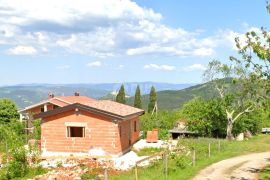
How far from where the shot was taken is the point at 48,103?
5575cm

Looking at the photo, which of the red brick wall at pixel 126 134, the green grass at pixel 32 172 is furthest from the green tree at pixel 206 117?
the green grass at pixel 32 172

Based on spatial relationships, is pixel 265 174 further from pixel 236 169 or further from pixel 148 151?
pixel 148 151

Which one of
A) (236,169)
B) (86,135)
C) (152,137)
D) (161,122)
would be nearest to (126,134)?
(86,135)

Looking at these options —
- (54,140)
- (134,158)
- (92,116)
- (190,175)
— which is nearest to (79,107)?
(92,116)

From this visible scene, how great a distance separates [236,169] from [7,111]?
4209 cm

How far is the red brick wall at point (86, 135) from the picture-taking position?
31172 millimetres

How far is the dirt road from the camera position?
879 inches

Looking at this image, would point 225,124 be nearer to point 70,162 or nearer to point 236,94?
point 236,94

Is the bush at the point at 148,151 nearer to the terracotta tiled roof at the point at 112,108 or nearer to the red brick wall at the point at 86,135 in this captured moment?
the red brick wall at the point at 86,135

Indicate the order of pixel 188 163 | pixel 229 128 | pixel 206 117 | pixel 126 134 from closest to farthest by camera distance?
pixel 188 163, pixel 126 134, pixel 229 128, pixel 206 117

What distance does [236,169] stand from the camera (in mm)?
25000

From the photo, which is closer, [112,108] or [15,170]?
[15,170]

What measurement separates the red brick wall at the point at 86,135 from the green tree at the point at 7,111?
27196mm

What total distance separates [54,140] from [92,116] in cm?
370
